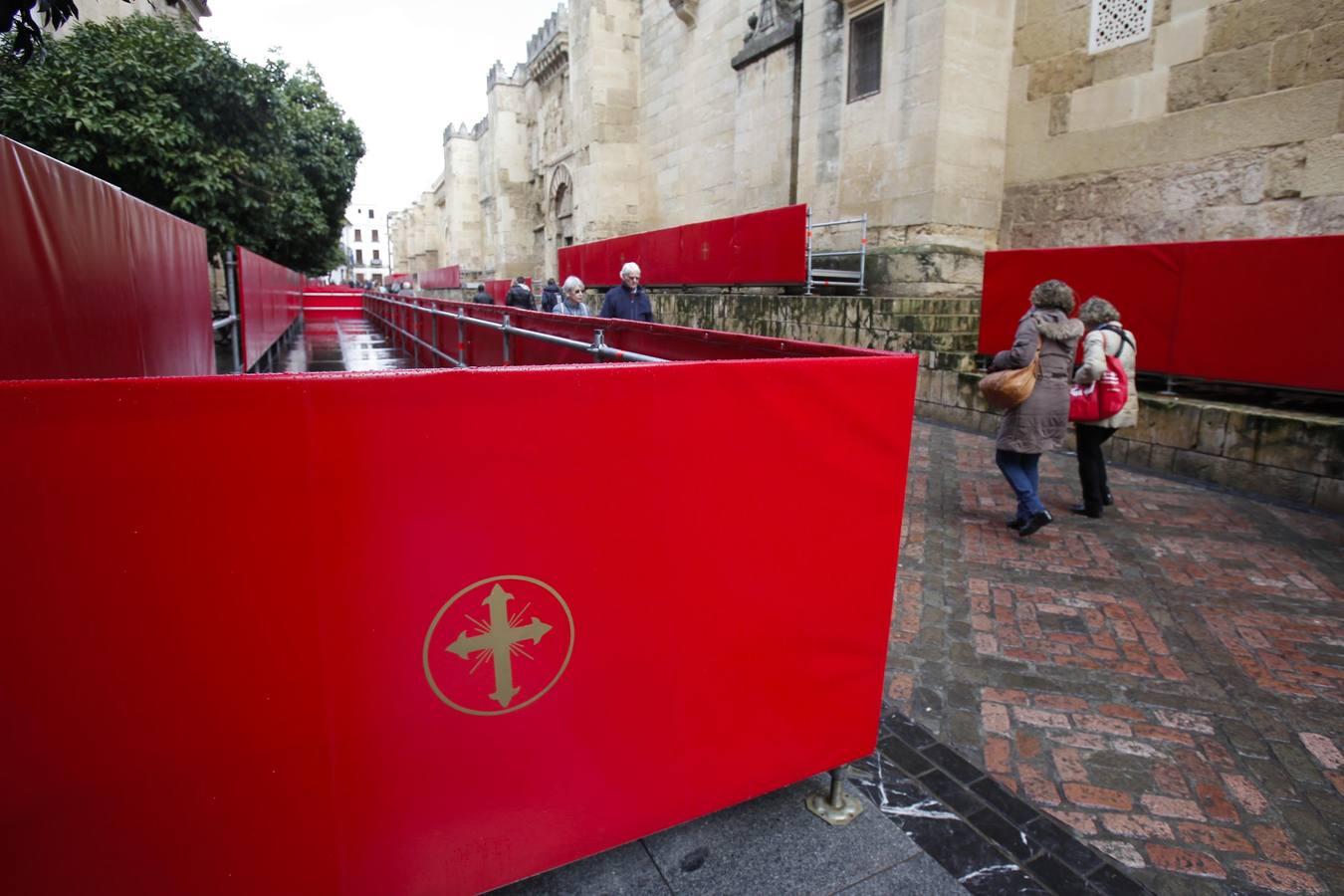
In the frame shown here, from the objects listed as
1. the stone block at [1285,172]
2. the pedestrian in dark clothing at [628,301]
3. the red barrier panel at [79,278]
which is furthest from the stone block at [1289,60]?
the red barrier panel at [79,278]

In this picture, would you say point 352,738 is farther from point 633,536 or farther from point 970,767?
point 970,767

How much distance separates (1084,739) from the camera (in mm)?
2660

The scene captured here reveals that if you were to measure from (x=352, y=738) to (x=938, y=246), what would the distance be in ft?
35.4

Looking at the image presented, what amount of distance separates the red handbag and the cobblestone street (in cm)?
79

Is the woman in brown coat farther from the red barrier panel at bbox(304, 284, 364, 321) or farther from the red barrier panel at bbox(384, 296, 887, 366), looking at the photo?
the red barrier panel at bbox(304, 284, 364, 321)

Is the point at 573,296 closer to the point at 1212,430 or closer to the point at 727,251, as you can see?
the point at 727,251

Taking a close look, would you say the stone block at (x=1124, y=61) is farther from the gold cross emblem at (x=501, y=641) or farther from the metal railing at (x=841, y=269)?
the gold cross emblem at (x=501, y=641)

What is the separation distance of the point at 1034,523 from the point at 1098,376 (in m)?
1.08

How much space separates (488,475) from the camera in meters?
1.46

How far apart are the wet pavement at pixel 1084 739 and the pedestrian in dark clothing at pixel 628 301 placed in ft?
13.4

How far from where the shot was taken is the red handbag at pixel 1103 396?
15.7ft

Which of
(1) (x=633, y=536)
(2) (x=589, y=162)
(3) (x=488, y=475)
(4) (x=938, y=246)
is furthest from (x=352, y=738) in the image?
(2) (x=589, y=162)

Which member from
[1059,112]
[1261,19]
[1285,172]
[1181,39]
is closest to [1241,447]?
[1285,172]

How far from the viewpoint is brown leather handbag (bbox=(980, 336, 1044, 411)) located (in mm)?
4562
